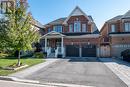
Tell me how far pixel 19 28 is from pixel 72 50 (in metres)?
15.9

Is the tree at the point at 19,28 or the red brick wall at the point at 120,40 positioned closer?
the tree at the point at 19,28

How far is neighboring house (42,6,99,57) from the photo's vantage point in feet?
96.9

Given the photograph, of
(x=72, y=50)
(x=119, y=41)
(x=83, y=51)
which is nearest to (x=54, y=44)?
(x=72, y=50)

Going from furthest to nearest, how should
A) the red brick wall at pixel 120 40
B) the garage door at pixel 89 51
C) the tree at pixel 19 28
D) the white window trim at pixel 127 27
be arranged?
the white window trim at pixel 127 27 < the garage door at pixel 89 51 < the red brick wall at pixel 120 40 < the tree at pixel 19 28

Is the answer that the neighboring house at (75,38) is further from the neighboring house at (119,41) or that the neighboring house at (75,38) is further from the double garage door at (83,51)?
the neighboring house at (119,41)

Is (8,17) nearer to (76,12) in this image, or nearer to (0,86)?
(0,86)

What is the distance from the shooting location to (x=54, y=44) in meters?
32.4

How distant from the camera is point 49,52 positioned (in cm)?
2984

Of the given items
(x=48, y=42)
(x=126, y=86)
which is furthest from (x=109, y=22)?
(x=126, y=86)

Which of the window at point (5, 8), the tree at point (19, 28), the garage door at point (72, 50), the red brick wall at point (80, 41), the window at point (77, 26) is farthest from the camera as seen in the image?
the window at point (77, 26)

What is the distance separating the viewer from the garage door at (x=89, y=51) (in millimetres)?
29656

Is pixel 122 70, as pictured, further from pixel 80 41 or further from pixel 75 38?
pixel 75 38

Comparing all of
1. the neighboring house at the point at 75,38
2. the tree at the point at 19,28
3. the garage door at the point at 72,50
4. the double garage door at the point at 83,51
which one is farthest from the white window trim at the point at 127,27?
the tree at the point at 19,28

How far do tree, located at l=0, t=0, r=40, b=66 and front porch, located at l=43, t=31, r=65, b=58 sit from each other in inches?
500
